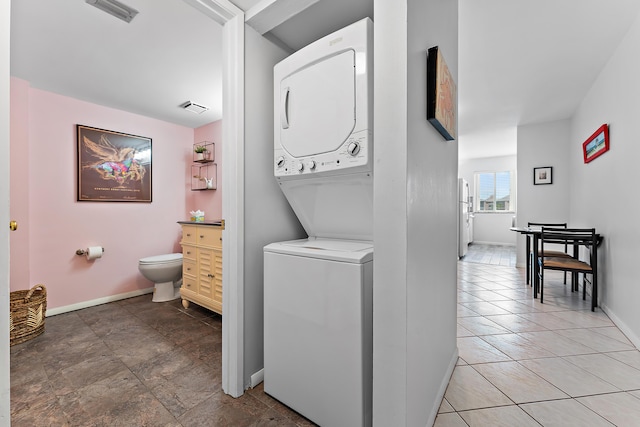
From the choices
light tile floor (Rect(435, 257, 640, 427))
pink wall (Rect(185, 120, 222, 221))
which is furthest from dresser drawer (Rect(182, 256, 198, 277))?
light tile floor (Rect(435, 257, 640, 427))

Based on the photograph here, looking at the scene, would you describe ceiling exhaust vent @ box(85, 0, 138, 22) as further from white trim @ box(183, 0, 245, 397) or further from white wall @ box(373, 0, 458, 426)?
white wall @ box(373, 0, 458, 426)

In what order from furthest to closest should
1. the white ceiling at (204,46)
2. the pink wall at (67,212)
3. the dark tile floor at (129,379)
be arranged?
the pink wall at (67,212) < the white ceiling at (204,46) < the dark tile floor at (129,379)

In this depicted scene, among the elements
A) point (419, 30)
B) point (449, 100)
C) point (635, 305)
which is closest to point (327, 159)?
point (419, 30)

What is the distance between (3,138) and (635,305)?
12.1 ft

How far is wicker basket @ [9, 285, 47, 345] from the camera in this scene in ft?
7.17

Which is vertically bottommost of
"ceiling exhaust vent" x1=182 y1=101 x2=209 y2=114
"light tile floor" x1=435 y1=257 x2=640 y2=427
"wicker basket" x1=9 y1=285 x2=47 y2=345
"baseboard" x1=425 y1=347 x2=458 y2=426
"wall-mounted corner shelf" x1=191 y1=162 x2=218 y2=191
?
"light tile floor" x1=435 y1=257 x2=640 y2=427

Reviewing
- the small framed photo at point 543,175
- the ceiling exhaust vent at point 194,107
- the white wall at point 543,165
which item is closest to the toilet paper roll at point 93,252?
the ceiling exhaust vent at point 194,107

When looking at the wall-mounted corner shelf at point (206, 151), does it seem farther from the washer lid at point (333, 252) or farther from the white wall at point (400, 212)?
the white wall at point (400, 212)

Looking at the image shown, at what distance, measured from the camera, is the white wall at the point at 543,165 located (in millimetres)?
4473

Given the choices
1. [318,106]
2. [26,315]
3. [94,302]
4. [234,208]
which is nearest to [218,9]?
[318,106]

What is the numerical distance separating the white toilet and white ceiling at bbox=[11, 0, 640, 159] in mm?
1742

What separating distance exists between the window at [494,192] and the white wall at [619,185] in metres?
4.51

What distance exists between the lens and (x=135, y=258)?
3.44 m

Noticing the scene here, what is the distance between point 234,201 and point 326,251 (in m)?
0.63
